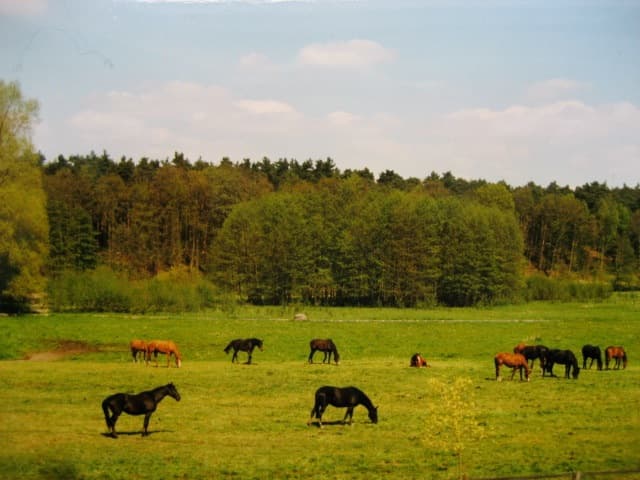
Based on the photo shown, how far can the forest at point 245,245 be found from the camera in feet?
184

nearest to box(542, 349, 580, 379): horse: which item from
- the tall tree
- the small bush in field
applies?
the small bush in field

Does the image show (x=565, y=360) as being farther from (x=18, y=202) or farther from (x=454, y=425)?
(x=18, y=202)

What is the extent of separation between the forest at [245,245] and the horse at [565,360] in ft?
129

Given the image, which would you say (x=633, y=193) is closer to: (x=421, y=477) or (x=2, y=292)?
(x=2, y=292)

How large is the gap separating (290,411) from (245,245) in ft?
218

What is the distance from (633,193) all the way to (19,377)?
170464mm

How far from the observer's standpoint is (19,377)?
3020 cm

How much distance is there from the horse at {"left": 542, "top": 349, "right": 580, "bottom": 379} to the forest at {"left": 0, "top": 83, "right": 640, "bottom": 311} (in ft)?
129

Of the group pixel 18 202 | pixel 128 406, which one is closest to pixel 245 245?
pixel 18 202

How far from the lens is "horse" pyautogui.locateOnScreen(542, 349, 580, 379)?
108 feet

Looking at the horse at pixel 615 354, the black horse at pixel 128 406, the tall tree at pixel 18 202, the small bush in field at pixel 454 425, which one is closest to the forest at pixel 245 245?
the tall tree at pixel 18 202

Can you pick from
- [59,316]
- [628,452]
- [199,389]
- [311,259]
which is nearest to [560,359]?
[628,452]

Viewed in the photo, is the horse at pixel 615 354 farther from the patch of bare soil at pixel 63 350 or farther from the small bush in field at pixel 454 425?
the patch of bare soil at pixel 63 350

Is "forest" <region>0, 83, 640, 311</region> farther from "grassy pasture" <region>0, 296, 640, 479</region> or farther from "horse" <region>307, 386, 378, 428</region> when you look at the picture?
"horse" <region>307, 386, 378, 428</region>
